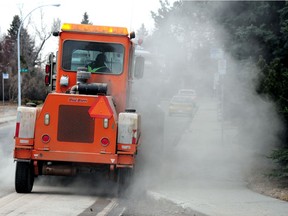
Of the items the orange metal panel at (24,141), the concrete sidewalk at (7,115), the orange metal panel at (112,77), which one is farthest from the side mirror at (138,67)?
the concrete sidewalk at (7,115)

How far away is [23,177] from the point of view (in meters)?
10.3

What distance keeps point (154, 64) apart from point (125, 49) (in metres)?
3.70

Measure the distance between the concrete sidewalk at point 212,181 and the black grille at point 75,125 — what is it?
5.13 ft

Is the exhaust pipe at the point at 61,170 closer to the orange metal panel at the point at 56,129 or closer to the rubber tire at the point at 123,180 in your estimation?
the orange metal panel at the point at 56,129

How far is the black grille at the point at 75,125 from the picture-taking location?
10.2 metres

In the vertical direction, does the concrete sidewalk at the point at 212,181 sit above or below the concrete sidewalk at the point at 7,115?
above

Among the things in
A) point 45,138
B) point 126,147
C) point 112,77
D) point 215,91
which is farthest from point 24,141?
point 215,91

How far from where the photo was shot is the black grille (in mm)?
10234

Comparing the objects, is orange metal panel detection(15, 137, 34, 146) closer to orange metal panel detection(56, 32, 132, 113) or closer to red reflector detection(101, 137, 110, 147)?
red reflector detection(101, 137, 110, 147)

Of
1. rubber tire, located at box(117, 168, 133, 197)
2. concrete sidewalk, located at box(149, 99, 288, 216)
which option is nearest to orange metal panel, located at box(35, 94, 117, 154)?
rubber tire, located at box(117, 168, 133, 197)

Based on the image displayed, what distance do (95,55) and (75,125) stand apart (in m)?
2.04

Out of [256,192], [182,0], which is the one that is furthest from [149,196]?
[182,0]

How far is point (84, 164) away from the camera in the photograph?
10.4 m

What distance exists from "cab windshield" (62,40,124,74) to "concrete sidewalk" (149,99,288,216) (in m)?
2.59
